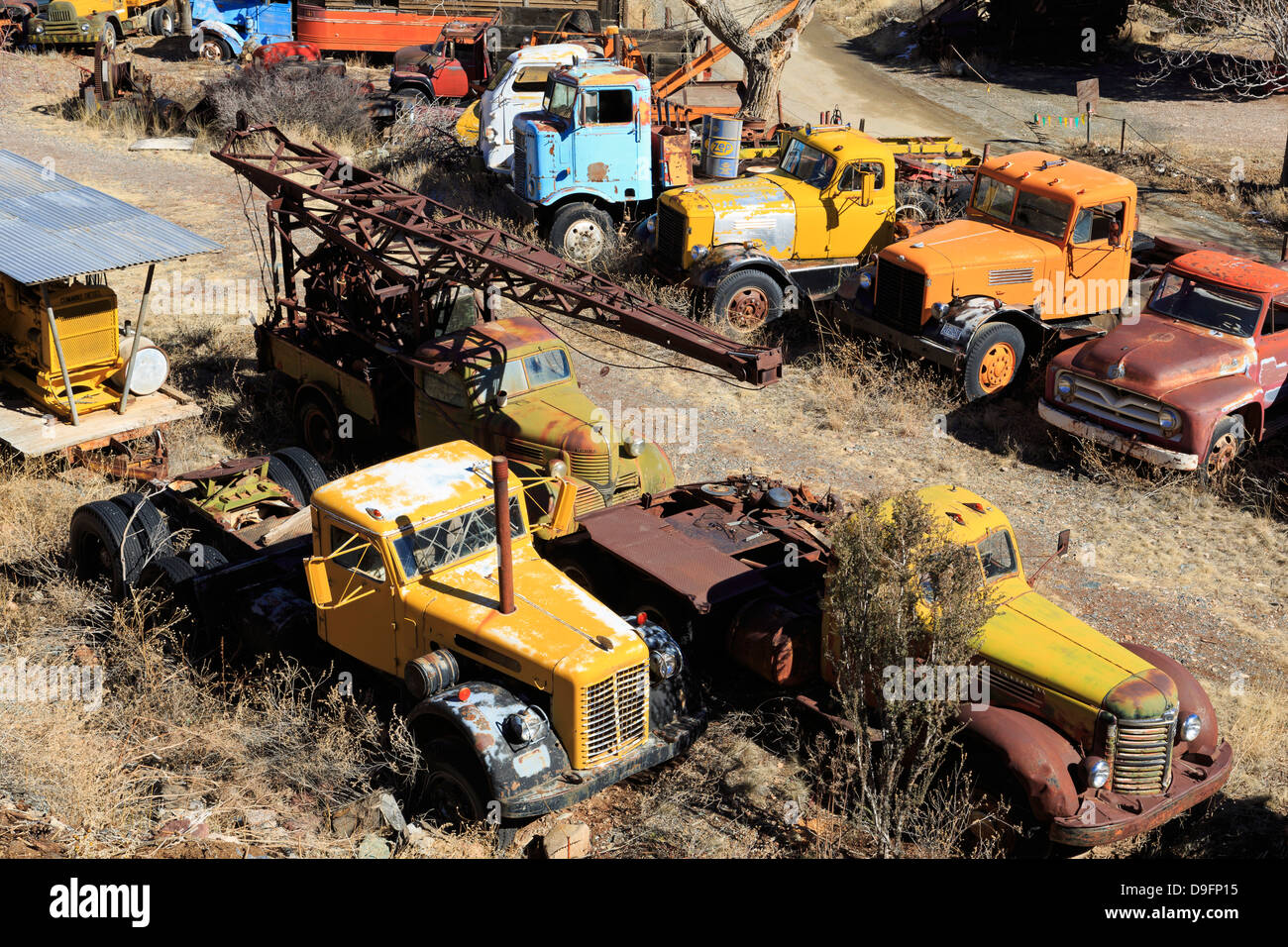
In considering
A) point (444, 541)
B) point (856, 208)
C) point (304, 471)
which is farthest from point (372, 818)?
point (856, 208)

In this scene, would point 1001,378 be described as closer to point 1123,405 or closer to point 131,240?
point 1123,405

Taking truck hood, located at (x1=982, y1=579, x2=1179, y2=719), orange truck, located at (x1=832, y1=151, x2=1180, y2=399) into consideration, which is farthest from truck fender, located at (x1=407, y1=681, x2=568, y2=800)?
orange truck, located at (x1=832, y1=151, x2=1180, y2=399)

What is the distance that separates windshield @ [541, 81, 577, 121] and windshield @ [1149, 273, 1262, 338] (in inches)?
348

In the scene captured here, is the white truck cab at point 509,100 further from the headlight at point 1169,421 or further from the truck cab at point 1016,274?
the headlight at point 1169,421

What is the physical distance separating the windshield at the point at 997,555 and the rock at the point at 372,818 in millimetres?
4290

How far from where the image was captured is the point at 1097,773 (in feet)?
24.8

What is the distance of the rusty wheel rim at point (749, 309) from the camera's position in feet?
53.4

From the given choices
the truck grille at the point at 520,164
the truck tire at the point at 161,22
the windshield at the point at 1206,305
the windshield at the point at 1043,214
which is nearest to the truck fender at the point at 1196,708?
the windshield at the point at 1206,305

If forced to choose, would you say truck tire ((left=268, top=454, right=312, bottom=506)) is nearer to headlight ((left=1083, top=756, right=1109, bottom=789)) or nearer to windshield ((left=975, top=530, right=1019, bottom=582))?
windshield ((left=975, top=530, right=1019, bottom=582))

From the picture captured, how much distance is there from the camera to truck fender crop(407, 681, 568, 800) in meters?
7.57

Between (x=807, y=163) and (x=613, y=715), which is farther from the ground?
(x=807, y=163)

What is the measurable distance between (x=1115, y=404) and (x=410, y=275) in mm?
7484

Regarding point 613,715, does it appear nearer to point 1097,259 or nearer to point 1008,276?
point 1008,276

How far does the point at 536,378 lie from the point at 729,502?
244cm
